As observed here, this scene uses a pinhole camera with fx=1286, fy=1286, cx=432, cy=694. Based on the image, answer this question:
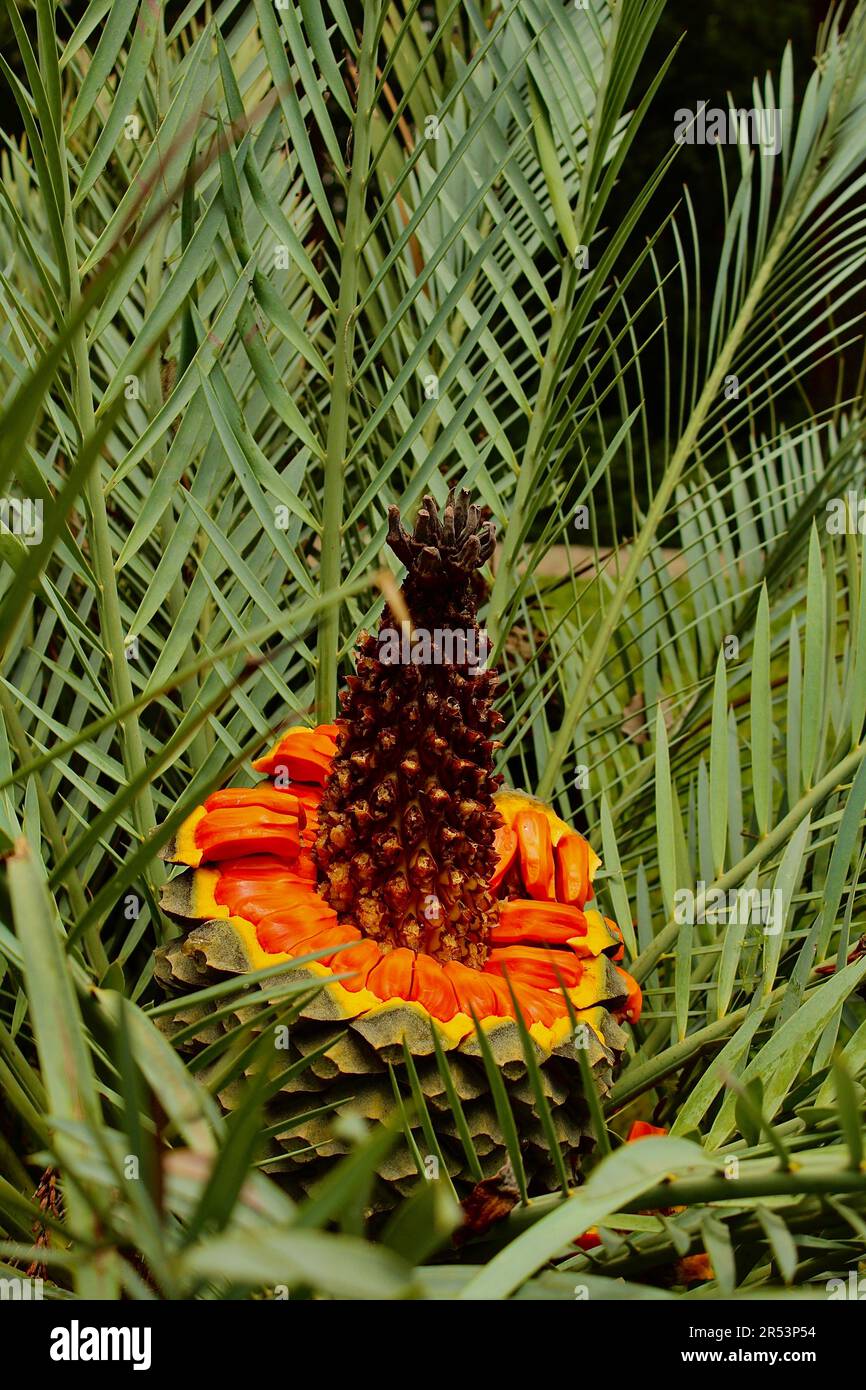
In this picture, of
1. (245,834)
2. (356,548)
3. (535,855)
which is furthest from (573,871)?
(356,548)

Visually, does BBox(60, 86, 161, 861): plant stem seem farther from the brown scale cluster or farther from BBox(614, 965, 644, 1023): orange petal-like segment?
BBox(614, 965, 644, 1023): orange petal-like segment

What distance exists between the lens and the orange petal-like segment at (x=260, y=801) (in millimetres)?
431

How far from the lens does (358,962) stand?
39 centimetres

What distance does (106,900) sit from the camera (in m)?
0.24

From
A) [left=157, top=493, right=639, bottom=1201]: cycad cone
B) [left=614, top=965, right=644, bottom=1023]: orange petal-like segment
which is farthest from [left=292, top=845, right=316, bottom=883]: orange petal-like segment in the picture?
[left=614, top=965, right=644, bottom=1023]: orange petal-like segment

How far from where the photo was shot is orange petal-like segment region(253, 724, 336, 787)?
462 mm

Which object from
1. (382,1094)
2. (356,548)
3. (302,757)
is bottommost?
(382,1094)

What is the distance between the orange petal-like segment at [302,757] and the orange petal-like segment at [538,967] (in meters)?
0.09

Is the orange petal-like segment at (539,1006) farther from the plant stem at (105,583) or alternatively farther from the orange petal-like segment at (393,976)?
the plant stem at (105,583)

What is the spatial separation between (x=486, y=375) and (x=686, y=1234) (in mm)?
363

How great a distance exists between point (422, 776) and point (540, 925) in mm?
70

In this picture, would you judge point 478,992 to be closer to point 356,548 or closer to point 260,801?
point 260,801

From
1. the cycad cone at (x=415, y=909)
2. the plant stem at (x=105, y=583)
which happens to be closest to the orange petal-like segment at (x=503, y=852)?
the cycad cone at (x=415, y=909)
